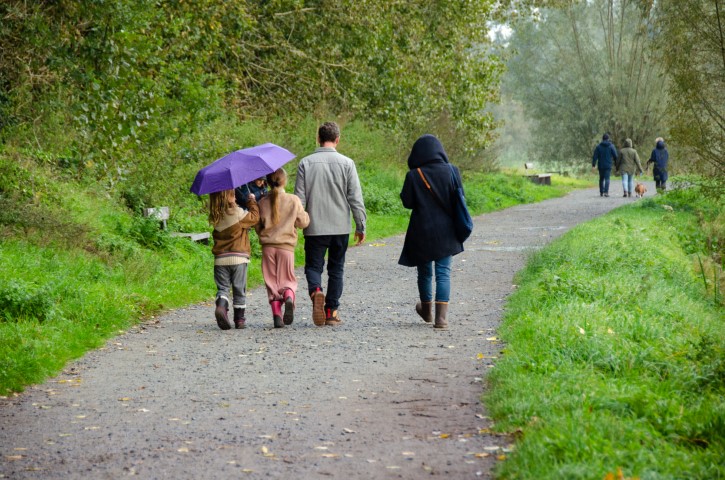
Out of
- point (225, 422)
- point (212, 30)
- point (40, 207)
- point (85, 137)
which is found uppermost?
point (212, 30)

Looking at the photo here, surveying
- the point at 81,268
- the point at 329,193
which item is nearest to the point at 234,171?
the point at 329,193

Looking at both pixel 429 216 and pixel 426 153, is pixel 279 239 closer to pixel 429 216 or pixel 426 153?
pixel 429 216

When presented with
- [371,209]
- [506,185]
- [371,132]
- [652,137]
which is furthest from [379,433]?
[652,137]

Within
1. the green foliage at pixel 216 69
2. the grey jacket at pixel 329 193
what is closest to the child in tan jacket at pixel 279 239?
the grey jacket at pixel 329 193

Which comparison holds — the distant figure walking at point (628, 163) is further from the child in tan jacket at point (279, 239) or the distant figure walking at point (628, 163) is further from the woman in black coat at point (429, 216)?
the child in tan jacket at point (279, 239)

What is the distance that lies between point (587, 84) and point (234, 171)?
43641mm

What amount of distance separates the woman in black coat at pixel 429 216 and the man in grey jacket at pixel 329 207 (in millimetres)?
510

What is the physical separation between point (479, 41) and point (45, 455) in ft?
79.8

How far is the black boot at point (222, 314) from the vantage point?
380 inches

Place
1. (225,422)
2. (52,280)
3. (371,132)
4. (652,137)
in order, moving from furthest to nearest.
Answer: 1. (652,137)
2. (371,132)
3. (52,280)
4. (225,422)

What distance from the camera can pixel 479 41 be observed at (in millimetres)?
28469

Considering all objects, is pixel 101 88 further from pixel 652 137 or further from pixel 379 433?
pixel 652 137

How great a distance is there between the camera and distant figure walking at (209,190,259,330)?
9852 mm

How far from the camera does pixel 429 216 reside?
9.92 metres
